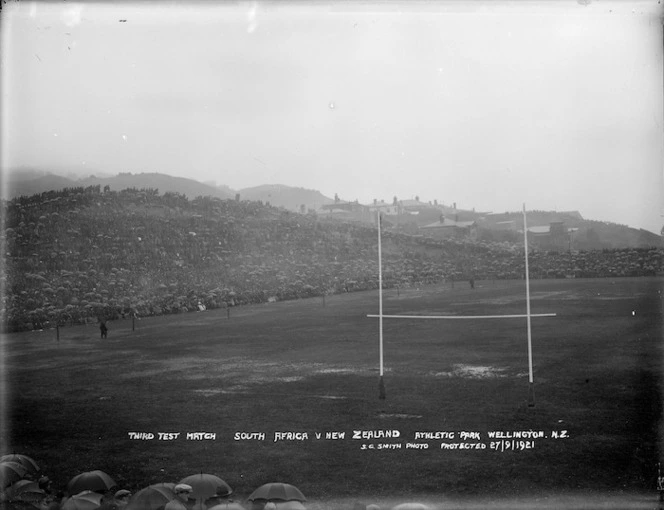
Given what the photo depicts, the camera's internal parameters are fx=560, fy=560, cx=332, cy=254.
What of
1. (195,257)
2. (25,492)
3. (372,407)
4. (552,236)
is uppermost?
(552,236)

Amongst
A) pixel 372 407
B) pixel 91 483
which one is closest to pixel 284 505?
pixel 91 483

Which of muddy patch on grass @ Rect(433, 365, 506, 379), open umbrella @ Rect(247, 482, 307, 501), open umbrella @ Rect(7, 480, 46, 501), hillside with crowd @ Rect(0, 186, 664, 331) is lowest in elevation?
open umbrella @ Rect(7, 480, 46, 501)

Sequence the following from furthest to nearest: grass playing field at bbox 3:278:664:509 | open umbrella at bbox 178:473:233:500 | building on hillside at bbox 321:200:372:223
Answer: building on hillside at bbox 321:200:372:223, grass playing field at bbox 3:278:664:509, open umbrella at bbox 178:473:233:500

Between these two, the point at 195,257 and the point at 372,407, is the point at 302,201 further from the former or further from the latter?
the point at 372,407

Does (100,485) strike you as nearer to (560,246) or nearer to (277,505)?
(277,505)

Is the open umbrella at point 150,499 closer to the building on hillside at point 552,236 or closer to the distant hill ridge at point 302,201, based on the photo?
the distant hill ridge at point 302,201

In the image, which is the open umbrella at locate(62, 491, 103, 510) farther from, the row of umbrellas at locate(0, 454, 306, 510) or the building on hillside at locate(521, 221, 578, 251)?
the building on hillside at locate(521, 221, 578, 251)

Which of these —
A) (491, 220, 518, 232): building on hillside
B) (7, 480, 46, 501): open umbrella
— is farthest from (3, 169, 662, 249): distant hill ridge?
(7, 480, 46, 501): open umbrella
